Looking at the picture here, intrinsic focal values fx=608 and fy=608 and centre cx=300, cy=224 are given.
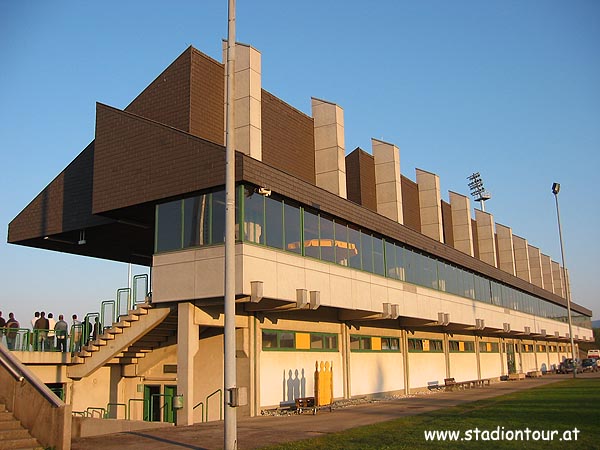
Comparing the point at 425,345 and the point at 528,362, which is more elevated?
the point at 425,345

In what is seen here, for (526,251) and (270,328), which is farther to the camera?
(526,251)

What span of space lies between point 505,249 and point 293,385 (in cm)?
3957

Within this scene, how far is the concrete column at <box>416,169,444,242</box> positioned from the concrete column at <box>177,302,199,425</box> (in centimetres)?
2264

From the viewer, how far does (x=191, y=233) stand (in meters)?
20.8

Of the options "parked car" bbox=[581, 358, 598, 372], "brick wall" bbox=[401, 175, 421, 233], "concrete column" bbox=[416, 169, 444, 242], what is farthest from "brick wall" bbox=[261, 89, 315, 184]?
"parked car" bbox=[581, 358, 598, 372]

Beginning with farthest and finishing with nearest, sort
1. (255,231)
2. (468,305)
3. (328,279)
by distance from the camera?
(468,305) → (328,279) → (255,231)

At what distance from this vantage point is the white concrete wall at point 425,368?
114 ft

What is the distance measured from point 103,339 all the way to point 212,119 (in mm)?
9156

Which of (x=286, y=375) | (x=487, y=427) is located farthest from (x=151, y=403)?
(x=487, y=427)

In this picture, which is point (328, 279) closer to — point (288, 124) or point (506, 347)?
point (288, 124)

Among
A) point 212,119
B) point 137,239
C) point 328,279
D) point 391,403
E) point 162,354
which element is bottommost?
point 391,403

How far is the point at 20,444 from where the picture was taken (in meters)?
12.3

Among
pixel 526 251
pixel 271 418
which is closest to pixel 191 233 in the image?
pixel 271 418

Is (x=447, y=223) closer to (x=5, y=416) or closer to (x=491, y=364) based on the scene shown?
(x=491, y=364)
